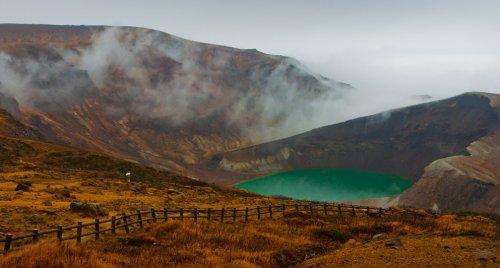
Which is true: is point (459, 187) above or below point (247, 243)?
below

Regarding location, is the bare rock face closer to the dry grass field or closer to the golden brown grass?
the golden brown grass

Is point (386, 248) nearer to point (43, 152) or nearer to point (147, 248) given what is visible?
point (147, 248)

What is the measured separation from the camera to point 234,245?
25.5 metres

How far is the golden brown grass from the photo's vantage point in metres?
18.6

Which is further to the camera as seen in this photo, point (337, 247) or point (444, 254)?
point (337, 247)

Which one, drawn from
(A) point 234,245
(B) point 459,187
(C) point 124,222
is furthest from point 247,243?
(B) point 459,187

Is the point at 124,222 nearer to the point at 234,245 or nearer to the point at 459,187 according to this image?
the point at 234,245

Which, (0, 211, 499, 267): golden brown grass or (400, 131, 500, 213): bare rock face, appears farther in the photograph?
(400, 131, 500, 213): bare rock face

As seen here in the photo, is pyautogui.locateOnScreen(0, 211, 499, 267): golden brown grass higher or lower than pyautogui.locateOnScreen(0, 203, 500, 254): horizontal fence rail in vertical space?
lower

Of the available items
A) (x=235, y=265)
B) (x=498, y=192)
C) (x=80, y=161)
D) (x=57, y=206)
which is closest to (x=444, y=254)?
(x=235, y=265)

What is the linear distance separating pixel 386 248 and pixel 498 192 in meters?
141

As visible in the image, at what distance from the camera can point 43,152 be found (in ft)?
332

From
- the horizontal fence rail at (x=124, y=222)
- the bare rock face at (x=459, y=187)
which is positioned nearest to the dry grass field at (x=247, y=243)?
the horizontal fence rail at (x=124, y=222)

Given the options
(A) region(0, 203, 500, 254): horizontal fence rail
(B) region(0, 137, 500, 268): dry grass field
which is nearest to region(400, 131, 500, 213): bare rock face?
(A) region(0, 203, 500, 254): horizontal fence rail
